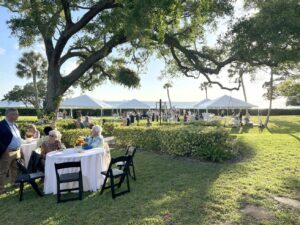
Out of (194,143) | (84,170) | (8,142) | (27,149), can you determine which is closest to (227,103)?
(194,143)

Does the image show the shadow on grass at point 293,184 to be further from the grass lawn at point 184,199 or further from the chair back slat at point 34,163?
the chair back slat at point 34,163

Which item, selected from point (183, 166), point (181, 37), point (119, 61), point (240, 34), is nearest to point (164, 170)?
point (183, 166)

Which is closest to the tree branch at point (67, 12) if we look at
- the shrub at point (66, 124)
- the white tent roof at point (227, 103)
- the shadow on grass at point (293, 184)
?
the shrub at point (66, 124)

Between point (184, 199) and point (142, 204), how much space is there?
2.56 feet

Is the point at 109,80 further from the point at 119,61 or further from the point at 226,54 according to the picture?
the point at 226,54

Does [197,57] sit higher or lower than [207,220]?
higher

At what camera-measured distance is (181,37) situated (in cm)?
1443

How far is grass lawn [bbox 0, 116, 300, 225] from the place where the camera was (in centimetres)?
477

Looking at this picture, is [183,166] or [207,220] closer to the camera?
[207,220]

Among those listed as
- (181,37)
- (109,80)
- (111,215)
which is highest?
(181,37)

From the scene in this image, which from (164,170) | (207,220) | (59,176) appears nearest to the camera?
(207,220)

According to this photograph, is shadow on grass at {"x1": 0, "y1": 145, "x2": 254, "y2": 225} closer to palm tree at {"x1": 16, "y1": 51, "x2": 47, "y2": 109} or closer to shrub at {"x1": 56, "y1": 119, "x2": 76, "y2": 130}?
shrub at {"x1": 56, "y1": 119, "x2": 76, "y2": 130}

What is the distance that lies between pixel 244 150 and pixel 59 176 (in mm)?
6661

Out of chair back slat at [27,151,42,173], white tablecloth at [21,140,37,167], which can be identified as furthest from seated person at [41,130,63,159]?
white tablecloth at [21,140,37,167]
